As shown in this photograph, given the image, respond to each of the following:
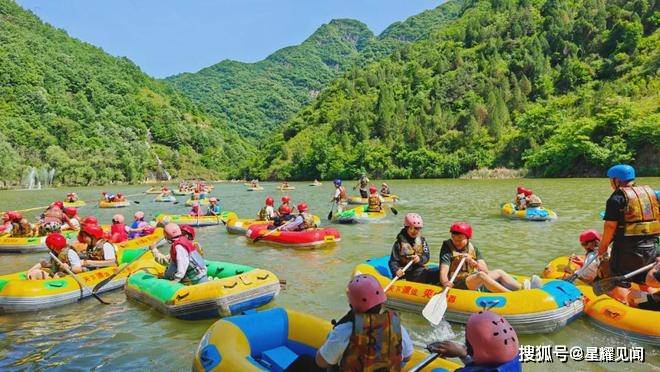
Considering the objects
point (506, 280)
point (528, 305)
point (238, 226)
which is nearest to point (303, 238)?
point (238, 226)

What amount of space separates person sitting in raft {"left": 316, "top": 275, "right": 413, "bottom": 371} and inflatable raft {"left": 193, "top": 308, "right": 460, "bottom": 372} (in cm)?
106

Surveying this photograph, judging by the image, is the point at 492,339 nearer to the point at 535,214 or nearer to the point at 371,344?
the point at 371,344

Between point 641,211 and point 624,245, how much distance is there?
0.51 meters

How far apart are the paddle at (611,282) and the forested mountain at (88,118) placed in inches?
2586

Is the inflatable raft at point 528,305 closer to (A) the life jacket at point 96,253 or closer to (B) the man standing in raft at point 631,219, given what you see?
(B) the man standing in raft at point 631,219

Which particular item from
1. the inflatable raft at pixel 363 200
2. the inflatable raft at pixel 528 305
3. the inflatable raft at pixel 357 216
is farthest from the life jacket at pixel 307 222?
the inflatable raft at pixel 363 200

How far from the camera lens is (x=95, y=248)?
954cm

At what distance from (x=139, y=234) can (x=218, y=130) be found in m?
131

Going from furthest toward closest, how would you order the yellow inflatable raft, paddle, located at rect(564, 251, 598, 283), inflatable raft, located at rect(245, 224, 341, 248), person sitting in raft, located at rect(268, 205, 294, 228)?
person sitting in raft, located at rect(268, 205, 294, 228), inflatable raft, located at rect(245, 224, 341, 248), paddle, located at rect(564, 251, 598, 283), the yellow inflatable raft

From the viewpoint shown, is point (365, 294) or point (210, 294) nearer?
point (365, 294)

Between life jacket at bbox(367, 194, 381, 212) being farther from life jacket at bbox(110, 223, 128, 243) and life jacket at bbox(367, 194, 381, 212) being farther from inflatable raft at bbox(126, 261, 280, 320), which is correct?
inflatable raft at bbox(126, 261, 280, 320)

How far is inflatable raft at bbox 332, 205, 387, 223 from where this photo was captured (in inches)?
723

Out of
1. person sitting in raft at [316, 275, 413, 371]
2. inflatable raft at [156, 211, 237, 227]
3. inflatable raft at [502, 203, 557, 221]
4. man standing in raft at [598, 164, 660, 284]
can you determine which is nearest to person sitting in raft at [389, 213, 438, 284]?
man standing in raft at [598, 164, 660, 284]

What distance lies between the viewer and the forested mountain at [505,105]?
159 feet
